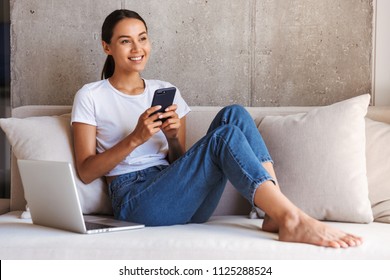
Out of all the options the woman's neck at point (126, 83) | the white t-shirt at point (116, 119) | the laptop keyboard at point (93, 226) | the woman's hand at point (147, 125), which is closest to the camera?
the laptop keyboard at point (93, 226)

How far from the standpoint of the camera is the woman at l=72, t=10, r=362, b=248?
2457 millimetres

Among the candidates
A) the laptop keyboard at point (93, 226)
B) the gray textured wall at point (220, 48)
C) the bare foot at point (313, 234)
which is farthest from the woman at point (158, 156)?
the gray textured wall at point (220, 48)

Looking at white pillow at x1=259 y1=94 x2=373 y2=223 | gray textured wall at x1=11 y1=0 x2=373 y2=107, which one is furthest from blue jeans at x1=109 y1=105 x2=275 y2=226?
gray textured wall at x1=11 y1=0 x2=373 y2=107

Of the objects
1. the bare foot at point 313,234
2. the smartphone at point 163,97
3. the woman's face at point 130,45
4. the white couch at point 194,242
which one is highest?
the woman's face at point 130,45

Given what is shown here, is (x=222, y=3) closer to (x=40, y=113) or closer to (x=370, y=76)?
(x=370, y=76)

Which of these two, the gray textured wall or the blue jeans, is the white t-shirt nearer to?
the blue jeans

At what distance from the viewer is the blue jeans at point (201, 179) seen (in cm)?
250

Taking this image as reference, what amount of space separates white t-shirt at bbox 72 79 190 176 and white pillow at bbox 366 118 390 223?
34.4 inches

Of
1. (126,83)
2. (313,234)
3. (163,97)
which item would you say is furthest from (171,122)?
(313,234)

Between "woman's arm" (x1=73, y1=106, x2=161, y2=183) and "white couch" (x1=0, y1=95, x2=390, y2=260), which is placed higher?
"woman's arm" (x1=73, y1=106, x2=161, y2=183)

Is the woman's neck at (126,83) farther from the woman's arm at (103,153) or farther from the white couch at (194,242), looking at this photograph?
the white couch at (194,242)

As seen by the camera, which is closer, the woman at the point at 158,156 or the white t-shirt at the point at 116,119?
the woman at the point at 158,156

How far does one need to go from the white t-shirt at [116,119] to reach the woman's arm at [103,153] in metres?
0.05

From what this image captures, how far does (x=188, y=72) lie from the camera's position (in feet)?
11.9
